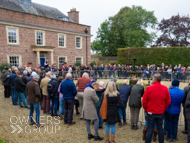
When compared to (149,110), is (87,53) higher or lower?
higher

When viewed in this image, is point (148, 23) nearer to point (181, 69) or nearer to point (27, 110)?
point (181, 69)

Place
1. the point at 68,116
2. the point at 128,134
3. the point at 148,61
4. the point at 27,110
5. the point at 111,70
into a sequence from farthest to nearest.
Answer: the point at 148,61, the point at 111,70, the point at 27,110, the point at 68,116, the point at 128,134

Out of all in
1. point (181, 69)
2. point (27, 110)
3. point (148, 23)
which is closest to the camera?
point (27, 110)

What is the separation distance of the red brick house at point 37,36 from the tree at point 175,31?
56.2 ft

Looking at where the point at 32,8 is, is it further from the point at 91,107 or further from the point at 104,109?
the point at 104,109

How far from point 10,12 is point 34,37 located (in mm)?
3570

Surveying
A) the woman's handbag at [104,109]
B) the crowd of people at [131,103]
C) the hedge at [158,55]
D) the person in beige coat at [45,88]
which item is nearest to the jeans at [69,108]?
the crowd of people at [131,103]

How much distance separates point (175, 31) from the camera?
31672 mm

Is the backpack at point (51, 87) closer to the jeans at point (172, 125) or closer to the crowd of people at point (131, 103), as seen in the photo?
the crowd of people at point (131, 103)

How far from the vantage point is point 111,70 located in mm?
18875

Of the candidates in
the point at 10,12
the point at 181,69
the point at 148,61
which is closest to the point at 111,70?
the point at 181,69

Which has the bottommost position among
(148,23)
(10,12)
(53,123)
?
(53,123)

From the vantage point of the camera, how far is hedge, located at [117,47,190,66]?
23422 mm

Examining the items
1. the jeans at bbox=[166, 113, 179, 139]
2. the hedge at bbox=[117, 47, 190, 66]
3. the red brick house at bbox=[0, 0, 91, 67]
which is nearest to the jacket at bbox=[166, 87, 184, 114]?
the jeans at bbox=[166, 113, 179, 139]
